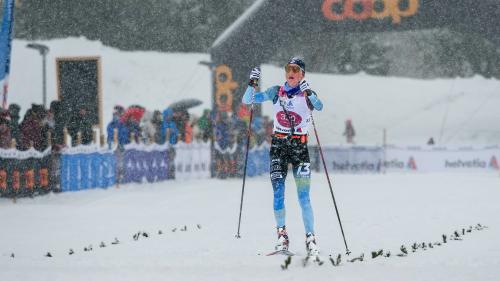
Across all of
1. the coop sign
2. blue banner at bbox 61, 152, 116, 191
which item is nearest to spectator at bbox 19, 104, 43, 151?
blue banner at bbox 61, 152, 116, 191

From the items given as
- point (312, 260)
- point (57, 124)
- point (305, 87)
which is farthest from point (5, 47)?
point (312, 260)

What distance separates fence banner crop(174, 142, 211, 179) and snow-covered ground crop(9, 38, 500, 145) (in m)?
22.1

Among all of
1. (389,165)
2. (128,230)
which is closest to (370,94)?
(389,165)

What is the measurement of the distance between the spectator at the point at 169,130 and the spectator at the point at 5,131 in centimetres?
540

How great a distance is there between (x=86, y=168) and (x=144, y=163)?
246 cm

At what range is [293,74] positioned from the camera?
23.5ft

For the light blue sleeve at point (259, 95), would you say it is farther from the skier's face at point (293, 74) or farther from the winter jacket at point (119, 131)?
the winter jacket at point (119, 131)

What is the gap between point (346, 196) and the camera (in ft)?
46.7

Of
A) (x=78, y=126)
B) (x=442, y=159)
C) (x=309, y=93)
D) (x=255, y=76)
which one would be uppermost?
(x=255, y=76)

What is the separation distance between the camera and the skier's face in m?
7.13

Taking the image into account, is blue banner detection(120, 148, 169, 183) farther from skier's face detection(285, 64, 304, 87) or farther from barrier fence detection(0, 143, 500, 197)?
skier's face detection(285, 64, 304, 87)

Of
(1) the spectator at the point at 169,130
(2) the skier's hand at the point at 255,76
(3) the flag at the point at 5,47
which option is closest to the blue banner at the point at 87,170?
(3) the flag at the point at 5,47

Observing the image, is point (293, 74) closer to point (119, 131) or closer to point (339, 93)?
point (119, 131)

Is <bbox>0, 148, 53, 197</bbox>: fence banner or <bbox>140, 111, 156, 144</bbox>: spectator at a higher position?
<bbox>140, 111, 156, 144</bbox>: spectator
